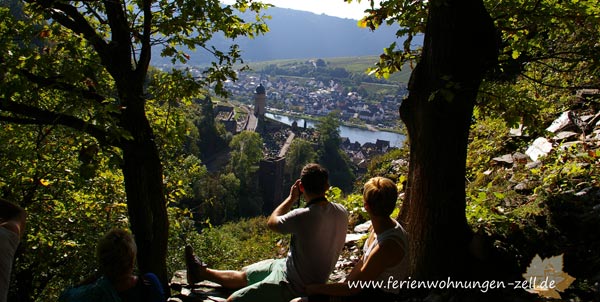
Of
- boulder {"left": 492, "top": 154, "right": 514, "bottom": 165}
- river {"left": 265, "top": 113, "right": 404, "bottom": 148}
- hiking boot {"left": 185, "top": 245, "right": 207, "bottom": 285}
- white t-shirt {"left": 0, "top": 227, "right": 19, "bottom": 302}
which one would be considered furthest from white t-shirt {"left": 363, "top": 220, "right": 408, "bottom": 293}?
river {"left": 265, "top": 113, "right": 404, "bottom": 148}

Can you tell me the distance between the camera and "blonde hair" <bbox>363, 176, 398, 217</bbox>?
9.09 feet

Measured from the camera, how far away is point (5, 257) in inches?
93.7

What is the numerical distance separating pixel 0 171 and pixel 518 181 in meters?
7.34

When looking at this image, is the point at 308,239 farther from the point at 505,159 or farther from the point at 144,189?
the point at 505,159

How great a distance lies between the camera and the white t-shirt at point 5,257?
2.36m

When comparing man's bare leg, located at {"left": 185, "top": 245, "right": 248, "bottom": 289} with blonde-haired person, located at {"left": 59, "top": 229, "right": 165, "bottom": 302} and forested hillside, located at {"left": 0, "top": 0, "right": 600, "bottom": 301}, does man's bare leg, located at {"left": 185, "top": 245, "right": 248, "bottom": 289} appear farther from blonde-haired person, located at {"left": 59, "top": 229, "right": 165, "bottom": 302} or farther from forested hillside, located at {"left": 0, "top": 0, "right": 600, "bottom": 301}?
blonde-haired person, located at {"left": 59, "top": 229, "right": 165, "bottom": 302}

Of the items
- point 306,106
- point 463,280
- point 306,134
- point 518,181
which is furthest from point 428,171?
point 306,106

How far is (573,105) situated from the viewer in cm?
646

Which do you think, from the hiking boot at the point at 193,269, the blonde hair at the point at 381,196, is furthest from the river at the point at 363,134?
the blonde hair at the point at 381,196

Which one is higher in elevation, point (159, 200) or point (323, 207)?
point (323, 207)

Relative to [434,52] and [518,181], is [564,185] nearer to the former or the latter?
[518,181]

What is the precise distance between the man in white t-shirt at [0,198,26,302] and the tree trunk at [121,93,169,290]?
1.31m

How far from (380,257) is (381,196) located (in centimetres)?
38

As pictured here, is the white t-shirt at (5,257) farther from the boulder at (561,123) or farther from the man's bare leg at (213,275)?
the boulder at (561,123)
